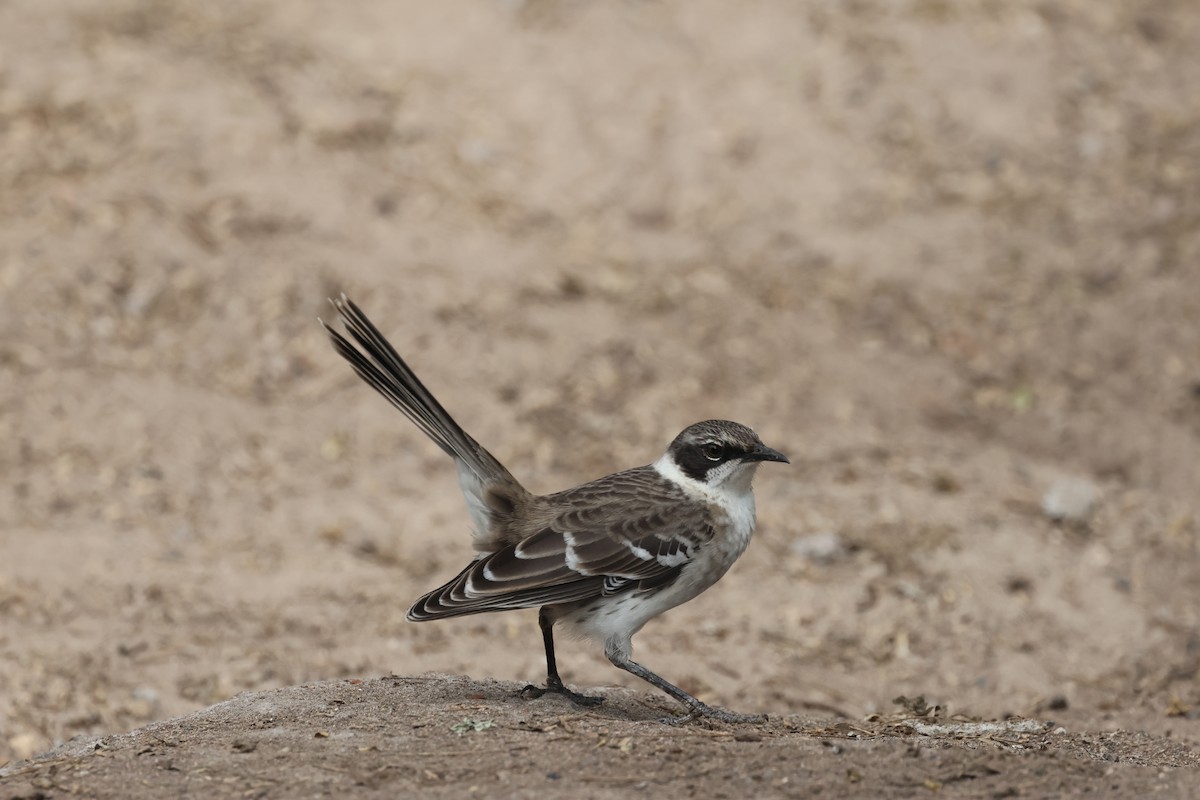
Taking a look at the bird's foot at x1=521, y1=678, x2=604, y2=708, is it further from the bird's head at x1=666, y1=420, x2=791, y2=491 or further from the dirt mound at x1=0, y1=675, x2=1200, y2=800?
the bird's head at x1=666, y1=420, x2=791, y2=491

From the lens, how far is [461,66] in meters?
14.7

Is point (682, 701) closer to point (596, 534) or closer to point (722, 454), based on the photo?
point (596, 534)

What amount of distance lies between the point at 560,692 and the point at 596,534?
759 millimetres

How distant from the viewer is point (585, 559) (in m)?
6.59

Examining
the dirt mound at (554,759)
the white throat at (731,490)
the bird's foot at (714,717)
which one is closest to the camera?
the dirt mound at (554,759)

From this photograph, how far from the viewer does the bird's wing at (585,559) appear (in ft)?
21.1

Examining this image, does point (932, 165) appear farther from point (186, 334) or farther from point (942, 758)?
point (942, 758)

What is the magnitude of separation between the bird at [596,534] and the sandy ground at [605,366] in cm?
44

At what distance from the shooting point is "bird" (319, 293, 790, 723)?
21.3 ft

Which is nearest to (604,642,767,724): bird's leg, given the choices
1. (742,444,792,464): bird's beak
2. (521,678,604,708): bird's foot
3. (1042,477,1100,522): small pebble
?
(521,678,604,708): bird's foot

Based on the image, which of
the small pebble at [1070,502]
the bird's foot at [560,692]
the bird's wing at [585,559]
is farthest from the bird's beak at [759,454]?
the small pebble at [1070,502]

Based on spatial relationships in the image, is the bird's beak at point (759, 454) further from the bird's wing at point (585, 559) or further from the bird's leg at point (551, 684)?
the bird's leg at point (551, 684)

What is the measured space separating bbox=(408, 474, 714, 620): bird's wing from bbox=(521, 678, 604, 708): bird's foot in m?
0.47

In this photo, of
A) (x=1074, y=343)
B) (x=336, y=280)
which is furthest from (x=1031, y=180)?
(x=336, y=280)
